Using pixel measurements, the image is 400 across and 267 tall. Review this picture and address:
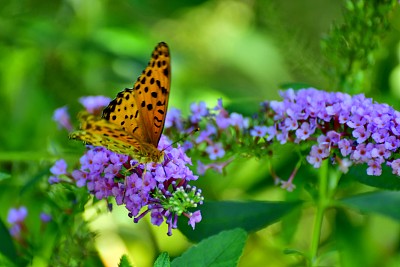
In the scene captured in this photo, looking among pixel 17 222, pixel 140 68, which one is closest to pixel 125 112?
pixel 17 222

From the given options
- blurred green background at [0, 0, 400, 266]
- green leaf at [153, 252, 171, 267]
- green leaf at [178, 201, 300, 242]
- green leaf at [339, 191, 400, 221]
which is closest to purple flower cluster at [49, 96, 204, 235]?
green leaf at [153, 252, 171, 267]

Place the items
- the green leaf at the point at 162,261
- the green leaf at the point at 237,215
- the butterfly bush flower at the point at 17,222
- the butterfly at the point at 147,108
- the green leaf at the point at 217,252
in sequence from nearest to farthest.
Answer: the green leaf at the point at 162,261 → the green leaf at the point at 217,252 → the butterfly at the point at 147,108 → the green leaf at the point at 237,215 → the butterfly bush flower at the point at 17,222

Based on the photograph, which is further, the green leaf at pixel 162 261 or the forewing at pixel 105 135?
the forewing at pixel 105 135

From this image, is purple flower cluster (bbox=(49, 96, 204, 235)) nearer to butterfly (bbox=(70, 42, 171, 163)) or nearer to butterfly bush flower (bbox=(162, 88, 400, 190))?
butterfly (bbox=(70, 42, 171, 163))

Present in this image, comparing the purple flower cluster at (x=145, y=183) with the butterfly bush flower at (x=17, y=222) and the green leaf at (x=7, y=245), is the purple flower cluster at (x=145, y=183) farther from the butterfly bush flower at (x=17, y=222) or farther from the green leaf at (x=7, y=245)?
the butterfly bush flower at (x=17, y=222)

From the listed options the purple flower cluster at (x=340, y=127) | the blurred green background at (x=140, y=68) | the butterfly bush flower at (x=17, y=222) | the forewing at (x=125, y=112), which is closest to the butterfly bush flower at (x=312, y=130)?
the purple flower cluster at (x=340, y=127)

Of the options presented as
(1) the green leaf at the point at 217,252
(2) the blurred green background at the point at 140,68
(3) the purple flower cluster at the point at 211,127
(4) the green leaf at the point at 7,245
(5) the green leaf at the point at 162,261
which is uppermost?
(2) the blurred green background at the point at 140,68

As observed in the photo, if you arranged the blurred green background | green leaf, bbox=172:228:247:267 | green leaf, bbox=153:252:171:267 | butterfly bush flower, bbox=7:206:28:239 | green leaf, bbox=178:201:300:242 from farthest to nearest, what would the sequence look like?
the blurred green background
butterfly bush flower, bbox=7:206:28:239
green leaf, bbox=178:201:300:242
green leaf, bbox=172:228:247:267
green leaf, bbox=153:252:171:267
